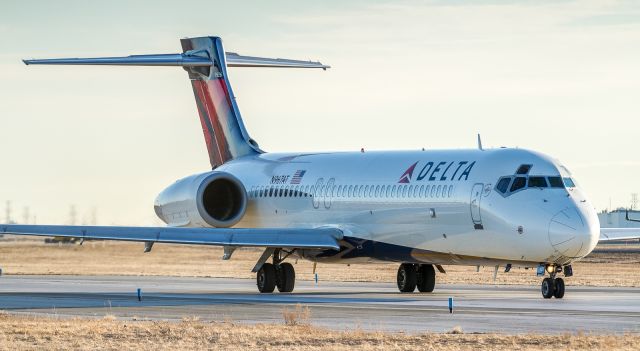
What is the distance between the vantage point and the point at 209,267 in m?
61.2

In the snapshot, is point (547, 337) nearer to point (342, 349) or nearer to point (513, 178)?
point (342, 349)

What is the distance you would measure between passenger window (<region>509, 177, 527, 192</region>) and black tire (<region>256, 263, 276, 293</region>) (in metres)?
8.93

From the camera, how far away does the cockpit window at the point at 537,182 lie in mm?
31484

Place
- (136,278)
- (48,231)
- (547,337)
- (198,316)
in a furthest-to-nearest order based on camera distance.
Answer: (136,278) → (48,231) → (198,316) → (547,337)

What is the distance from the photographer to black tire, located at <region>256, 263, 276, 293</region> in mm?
37969

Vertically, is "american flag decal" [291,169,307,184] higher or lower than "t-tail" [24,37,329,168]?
lower

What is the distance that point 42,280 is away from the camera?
46.2 m

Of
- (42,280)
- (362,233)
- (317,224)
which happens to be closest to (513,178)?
(362,233)

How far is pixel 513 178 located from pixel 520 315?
6129 millimetres

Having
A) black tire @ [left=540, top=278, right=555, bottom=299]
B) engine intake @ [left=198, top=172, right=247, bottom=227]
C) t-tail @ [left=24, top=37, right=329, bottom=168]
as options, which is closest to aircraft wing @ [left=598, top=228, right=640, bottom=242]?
black tire @ [left=540, top=278, right=555, bottom=299]

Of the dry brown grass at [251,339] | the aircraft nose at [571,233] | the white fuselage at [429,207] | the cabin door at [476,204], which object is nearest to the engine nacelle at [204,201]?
the white fuselage at [429,207]

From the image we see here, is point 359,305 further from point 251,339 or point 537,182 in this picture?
point 251,339

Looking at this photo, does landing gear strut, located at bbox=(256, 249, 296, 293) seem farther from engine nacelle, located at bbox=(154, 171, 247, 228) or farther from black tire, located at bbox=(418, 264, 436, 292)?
black tire, located at bbox=(418, 264, 436, 292)

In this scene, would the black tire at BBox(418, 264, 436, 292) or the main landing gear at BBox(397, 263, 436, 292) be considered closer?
the main landing gear at BBox(397, 263, 436, 292)
